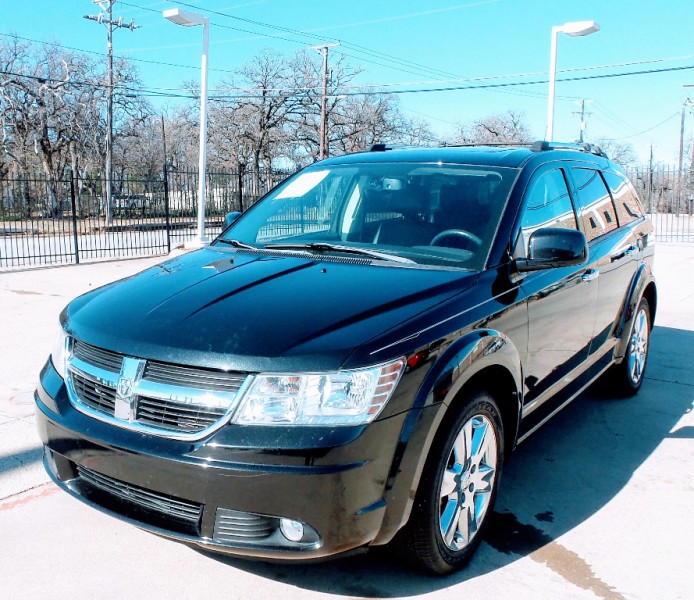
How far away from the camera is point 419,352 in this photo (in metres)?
2.54

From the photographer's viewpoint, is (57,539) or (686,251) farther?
(686,251)

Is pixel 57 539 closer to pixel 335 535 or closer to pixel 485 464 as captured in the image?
pixel 335 535

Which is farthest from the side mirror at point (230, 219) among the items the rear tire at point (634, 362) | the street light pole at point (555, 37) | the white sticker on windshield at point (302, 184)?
the street light pole at point (555, 37)

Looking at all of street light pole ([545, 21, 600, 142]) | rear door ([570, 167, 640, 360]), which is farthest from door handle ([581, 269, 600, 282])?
street light pole ([545, 21, 600, 142])

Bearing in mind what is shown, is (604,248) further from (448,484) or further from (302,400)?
(302,400)

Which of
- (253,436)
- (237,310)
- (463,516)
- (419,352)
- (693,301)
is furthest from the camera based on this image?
(693,301)

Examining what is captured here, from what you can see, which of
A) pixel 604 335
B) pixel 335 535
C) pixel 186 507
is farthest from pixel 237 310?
pixel 604 335

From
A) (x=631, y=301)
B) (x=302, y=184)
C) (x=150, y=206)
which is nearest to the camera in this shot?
(x=302, y=184)

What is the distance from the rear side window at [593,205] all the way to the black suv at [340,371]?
40cm

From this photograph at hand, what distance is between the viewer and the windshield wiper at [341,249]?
3.37 m

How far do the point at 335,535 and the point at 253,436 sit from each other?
443mm

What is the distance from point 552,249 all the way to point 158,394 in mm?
1913

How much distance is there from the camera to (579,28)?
15391 millimetres

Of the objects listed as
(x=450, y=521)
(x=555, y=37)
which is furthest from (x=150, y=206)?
(x=450, y=521)
